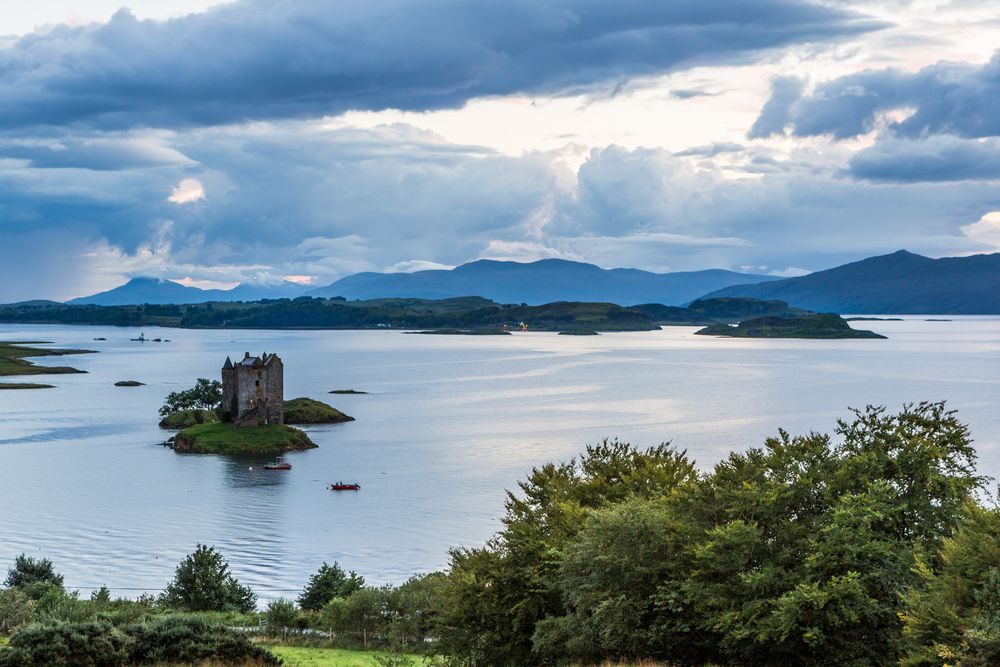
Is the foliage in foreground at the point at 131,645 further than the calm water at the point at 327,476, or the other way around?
the calm water at the point at 327,476

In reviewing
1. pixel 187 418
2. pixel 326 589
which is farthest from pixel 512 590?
pixel 187 418

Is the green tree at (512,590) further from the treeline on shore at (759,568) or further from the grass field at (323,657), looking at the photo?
the grass field at (323,657)

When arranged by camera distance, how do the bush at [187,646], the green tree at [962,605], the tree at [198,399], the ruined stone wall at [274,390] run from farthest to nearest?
the tree at [198,399]
the ruined stone wall at [274,390]
the bush at [187,646]
the green tree at [962,605]

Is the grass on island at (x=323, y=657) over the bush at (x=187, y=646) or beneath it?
beneath

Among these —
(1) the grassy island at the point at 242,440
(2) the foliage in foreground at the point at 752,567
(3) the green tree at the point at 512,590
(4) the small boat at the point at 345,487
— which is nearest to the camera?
(2) the foliage in foreground at the point at 752,567

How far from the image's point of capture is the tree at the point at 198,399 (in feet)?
558

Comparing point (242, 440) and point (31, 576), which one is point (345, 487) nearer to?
point (242, 440)

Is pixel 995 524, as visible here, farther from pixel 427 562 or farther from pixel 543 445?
pixel 543 445

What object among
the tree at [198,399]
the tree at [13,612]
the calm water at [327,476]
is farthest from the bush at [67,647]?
the tree at [198,399]

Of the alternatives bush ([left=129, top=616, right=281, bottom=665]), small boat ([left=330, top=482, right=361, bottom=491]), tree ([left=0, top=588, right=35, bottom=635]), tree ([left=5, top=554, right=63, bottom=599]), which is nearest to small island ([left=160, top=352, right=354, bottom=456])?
small boat ([left=330, top=482, right=361, bottom=491])

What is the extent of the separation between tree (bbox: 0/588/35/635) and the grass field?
12897mm

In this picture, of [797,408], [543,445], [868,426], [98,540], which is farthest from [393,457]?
[868,426]

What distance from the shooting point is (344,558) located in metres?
81.8

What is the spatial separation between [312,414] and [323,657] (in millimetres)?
129962
